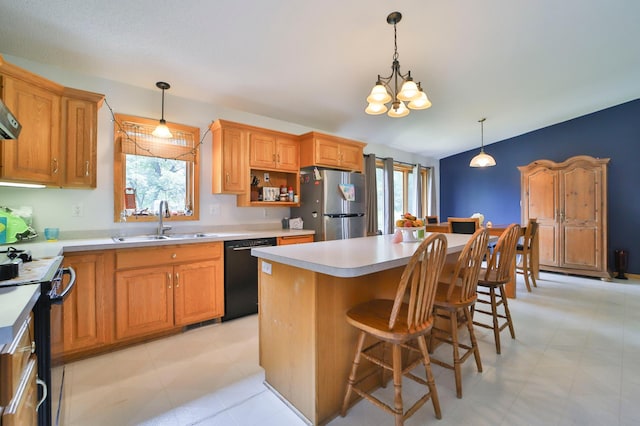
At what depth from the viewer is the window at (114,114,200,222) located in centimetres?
279

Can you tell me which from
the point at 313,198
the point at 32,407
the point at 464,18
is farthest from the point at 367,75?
the point at 32,407

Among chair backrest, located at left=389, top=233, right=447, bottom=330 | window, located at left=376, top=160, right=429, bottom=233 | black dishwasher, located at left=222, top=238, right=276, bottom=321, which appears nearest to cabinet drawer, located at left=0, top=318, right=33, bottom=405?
chair backrest, located at left=389, top=233, right=447, bottom=330

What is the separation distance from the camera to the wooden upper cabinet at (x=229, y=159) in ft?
10.4

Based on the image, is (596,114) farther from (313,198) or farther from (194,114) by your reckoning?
(194,114)

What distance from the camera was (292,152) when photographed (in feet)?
12.4

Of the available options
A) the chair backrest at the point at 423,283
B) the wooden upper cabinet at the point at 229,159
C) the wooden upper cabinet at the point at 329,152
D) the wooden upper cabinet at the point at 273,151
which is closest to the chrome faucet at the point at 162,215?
the wooden upper cabinet at the point at 229,159

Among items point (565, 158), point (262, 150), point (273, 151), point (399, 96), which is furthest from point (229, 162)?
point (565, 158)

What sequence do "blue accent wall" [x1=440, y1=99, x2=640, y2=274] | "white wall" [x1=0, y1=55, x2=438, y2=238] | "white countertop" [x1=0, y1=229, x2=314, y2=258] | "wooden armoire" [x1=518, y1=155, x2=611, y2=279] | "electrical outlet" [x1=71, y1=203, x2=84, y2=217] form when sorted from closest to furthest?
"white countertop" [x1=0, y1=229, x2=314, y2=258], "white wall" [x1=0, y1=55, x2=438, y2=238], "electrical outlet" [x1=71, y1=203, x2=84, y2=217], "wooden armoire" [x1=518, y1=155, x2=611, y2=279], "blue accent wall" [x1=440, y1=99, x2=640, y2=274]

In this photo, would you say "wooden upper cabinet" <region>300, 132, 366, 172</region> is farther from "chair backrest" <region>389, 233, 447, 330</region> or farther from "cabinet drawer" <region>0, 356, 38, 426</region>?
"cabinet drawer" <region>0, 356, 38, 426</region>

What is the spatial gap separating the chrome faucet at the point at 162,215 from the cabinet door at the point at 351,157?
7.46 feet

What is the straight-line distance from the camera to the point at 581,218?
4.56 m

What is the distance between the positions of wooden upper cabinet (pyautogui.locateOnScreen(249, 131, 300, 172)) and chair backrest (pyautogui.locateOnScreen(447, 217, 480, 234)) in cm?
257

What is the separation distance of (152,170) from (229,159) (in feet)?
2.62

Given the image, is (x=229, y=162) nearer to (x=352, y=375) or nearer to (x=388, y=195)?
(x=352, y=375)
